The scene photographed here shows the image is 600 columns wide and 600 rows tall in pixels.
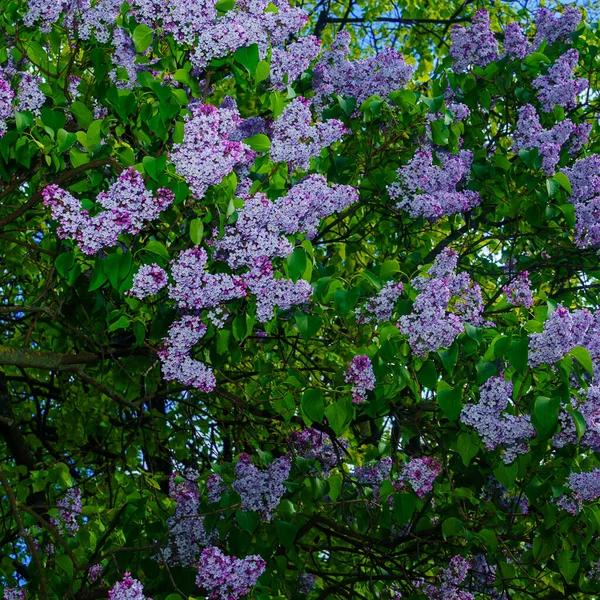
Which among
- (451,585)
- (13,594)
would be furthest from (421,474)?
(13,594)

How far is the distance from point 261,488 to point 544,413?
152 centimetres

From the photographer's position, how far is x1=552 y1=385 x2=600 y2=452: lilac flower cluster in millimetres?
4011

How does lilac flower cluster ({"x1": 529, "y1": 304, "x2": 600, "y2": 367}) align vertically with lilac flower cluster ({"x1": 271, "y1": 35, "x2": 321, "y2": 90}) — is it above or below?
below

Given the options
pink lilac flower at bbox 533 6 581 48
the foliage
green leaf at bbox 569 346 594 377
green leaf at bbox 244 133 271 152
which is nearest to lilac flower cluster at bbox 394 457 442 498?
the foliage

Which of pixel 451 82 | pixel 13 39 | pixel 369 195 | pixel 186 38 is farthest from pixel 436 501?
pixel 13 39

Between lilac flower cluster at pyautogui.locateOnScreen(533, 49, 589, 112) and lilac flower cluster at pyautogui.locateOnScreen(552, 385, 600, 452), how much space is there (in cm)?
219

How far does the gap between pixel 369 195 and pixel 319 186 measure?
1.77 m

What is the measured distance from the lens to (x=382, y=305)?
4.10 meters

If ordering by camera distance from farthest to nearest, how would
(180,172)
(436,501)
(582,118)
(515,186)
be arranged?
(582,118)
(515,186)
(436,501)
(180,172)

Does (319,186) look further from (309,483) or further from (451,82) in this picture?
(451,82)

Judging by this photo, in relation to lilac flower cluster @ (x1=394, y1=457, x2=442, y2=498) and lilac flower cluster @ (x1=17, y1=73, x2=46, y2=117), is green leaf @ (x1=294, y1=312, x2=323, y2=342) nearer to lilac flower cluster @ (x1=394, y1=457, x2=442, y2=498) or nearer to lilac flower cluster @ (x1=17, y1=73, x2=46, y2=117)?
lilac flower cluster @ (x1=394, y1=457, x2=442, y2=498)

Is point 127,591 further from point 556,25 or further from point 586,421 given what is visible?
point 556,25

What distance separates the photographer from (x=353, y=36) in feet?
34.1

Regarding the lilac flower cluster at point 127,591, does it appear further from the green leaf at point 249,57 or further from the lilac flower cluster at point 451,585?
the green leaf at point 249,57
